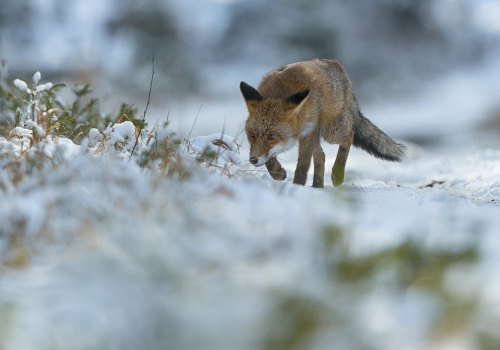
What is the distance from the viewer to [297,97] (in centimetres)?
447

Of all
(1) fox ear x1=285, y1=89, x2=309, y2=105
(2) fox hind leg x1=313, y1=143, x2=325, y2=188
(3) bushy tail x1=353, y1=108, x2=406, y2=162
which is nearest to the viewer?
(1) fox ear x1=285, y1=89, x2=309, y2=105

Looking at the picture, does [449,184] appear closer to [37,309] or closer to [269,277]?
[269,277]

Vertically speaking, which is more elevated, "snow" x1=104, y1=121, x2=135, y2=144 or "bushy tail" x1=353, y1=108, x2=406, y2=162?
"bushy tail" x1=353, y1=108, x2=406, y2=162

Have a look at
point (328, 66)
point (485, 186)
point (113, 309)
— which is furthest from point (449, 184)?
point (113, 309)

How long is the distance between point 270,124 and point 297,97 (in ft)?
1.36

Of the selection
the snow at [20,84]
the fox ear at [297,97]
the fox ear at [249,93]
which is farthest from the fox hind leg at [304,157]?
the snow at [20,84]

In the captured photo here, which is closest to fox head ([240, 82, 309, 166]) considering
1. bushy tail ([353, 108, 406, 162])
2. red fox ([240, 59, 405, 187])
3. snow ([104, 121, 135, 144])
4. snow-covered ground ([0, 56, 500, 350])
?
red fox ([240, 59, 405, 187])

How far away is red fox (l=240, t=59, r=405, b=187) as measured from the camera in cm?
460

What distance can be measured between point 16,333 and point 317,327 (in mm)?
999

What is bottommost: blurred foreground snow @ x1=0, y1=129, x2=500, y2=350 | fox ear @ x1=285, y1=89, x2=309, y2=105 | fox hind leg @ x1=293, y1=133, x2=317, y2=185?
blurred foreground snow @ x1=0, y1=129, x2=500, y2=350

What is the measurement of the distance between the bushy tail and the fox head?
1857mm

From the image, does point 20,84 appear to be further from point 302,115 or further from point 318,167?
point 318,167

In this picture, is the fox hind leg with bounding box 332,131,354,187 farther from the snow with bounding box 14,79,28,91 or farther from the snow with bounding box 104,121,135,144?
the snow with bounding box 14,79,28,91

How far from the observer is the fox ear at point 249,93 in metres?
4.71
